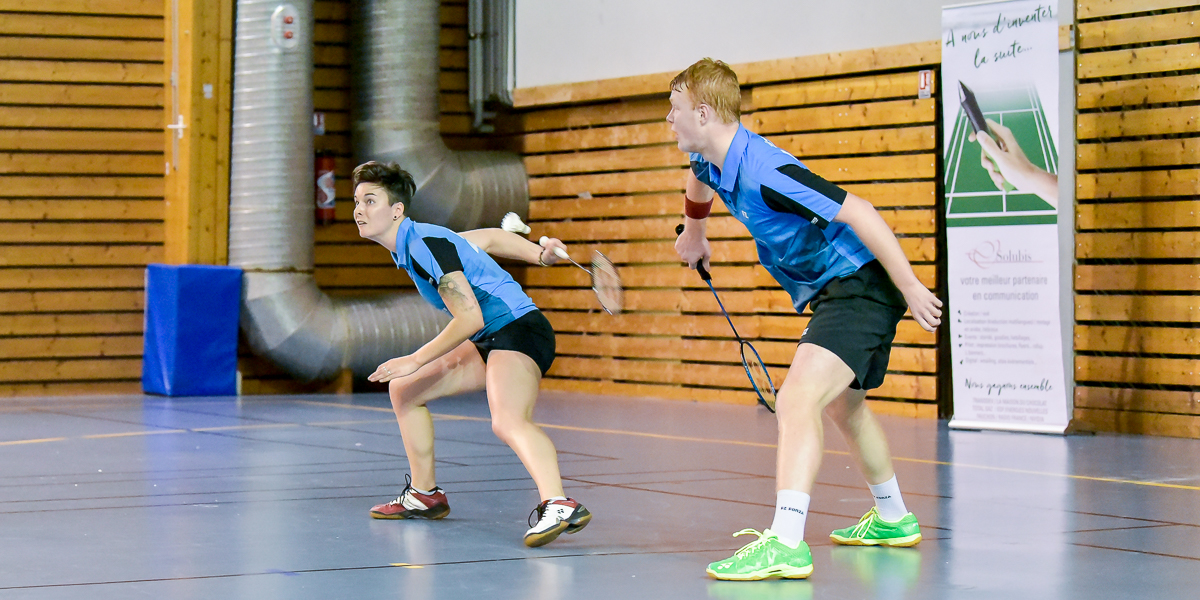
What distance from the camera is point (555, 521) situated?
442 cm

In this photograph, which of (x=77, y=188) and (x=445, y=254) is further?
(x=77, y=188)

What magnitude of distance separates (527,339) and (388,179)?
2.61 ft

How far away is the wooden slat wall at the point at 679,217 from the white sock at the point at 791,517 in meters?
6.33

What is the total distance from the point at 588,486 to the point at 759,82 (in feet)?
19.1

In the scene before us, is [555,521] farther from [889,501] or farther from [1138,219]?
[1138,219]

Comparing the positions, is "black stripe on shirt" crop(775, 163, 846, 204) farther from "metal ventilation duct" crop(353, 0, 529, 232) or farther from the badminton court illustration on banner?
"metal ventilation duct" crop(353, 0, 529, 232)

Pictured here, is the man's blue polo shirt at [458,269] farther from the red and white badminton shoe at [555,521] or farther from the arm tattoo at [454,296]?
the red and white badminton shoe at [555,521]

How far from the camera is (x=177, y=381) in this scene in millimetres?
11648

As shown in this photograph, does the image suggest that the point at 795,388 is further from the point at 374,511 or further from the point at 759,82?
the point at 759,82

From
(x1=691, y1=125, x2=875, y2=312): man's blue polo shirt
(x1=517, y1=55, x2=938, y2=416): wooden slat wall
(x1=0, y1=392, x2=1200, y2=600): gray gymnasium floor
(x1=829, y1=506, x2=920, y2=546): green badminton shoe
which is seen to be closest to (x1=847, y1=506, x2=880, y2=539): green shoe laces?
(x1=829, y1=506, x2=920, y2=546): green badminton shoe

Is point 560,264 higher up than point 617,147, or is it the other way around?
point 617,147

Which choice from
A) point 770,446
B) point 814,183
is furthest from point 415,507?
point 770,446

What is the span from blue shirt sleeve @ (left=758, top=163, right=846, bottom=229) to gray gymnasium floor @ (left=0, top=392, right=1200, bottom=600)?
107 centimetres

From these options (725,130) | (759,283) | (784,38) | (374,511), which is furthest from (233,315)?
(725,130)
